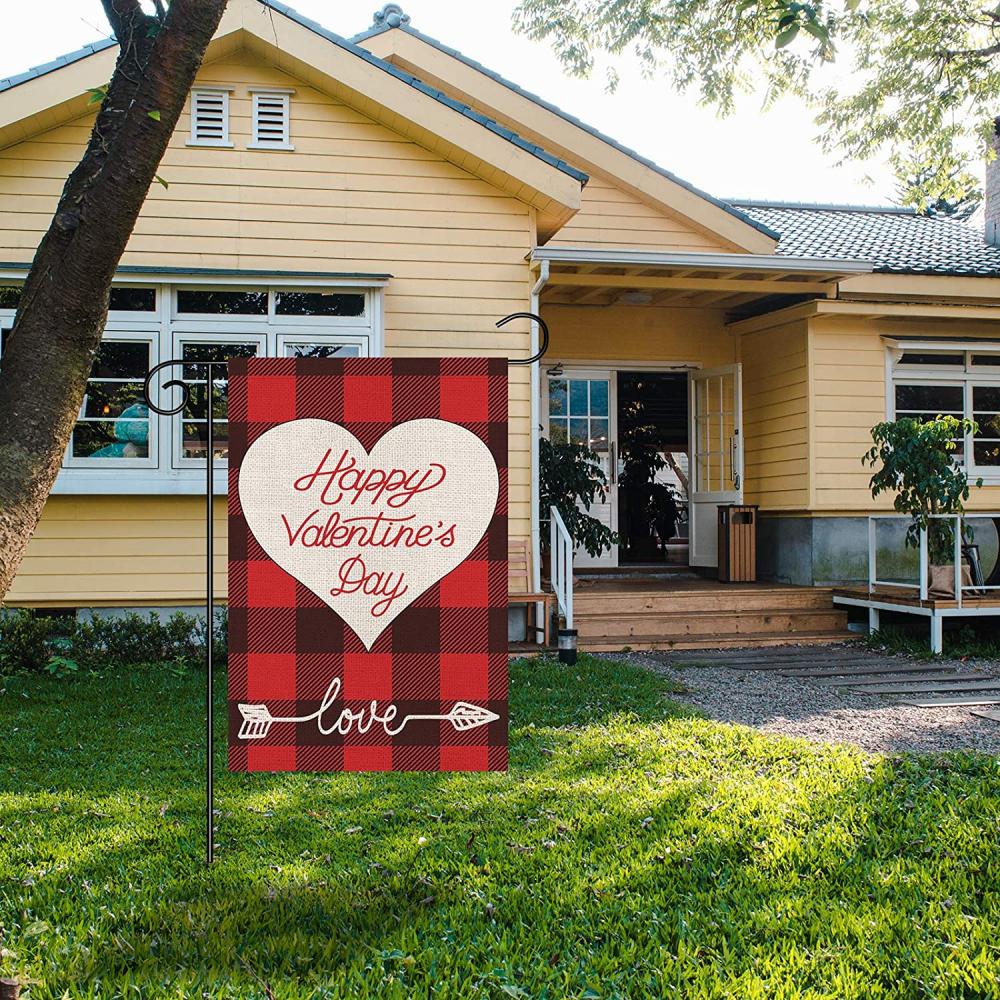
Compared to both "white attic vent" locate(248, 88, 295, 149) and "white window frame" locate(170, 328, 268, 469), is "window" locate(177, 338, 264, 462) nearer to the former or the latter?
"white window frame" locate(170, 328, 268, 469)

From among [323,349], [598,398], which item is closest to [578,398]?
[598,398]

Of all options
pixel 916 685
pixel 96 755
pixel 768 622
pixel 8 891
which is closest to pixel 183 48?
pixel 8 891

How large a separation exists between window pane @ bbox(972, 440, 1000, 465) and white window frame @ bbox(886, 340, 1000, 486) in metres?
0.05

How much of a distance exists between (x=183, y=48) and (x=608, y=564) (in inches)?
356

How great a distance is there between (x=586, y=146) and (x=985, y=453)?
547cm

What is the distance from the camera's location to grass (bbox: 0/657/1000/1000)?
2766 mm

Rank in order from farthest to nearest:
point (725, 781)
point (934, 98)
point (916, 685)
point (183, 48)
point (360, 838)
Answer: point (934, 98)
point (916, 685)
point (725, 781)
point (360, 838)
point (183, 48)

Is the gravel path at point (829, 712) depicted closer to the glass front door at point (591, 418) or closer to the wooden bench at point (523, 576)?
the wooden bench at point (523, 576)

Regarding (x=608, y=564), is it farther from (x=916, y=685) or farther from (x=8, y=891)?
(x=8, y=891)

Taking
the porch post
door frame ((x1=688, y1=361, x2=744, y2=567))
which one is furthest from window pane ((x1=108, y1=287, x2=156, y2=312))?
door frame ((x1=688, y1=361, x2=744, y2=567))

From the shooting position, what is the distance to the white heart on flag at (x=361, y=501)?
3234mm

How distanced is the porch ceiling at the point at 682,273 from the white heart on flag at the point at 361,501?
553 centimetres

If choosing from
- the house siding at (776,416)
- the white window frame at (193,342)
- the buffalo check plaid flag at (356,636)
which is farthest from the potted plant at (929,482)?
the buffalo check plaid flag at (356,636)

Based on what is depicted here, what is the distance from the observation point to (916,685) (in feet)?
24.3
